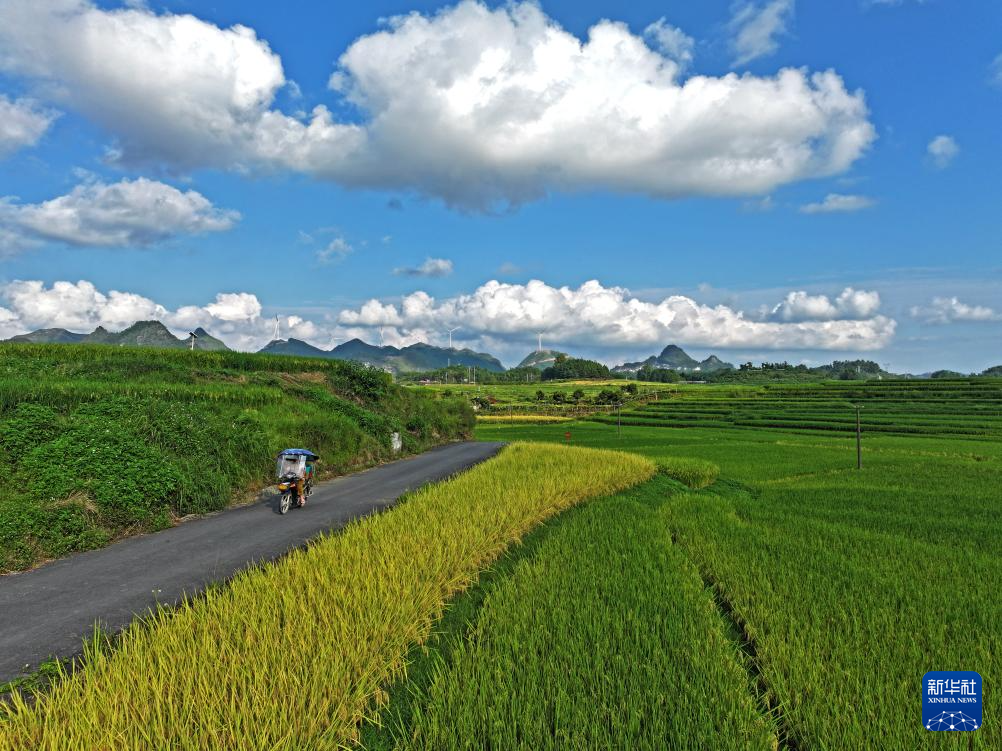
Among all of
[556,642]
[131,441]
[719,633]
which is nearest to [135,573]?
[131,441]

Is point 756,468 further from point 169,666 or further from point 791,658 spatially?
point 169,666

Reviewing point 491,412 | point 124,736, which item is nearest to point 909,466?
point 124,736

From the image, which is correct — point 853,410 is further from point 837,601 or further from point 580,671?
point 580,671

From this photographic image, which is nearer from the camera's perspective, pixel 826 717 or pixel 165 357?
pixel 826 717

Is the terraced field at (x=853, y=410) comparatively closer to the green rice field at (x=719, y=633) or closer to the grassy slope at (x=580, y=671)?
the green rice field at (x=719, y=633)

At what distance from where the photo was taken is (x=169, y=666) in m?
4.29

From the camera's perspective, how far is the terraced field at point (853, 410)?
51.3 meters

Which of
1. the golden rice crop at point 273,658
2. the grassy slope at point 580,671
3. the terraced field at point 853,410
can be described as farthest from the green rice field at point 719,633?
the terraced field at point 853,410

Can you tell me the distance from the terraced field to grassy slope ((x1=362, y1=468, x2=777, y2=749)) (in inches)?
2169

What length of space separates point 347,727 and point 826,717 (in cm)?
414

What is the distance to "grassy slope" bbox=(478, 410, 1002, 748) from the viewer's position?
14.8 ft

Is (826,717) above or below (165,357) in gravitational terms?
below

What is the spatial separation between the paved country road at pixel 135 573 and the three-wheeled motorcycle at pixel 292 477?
321 millimetres

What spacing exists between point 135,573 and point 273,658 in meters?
6.04
